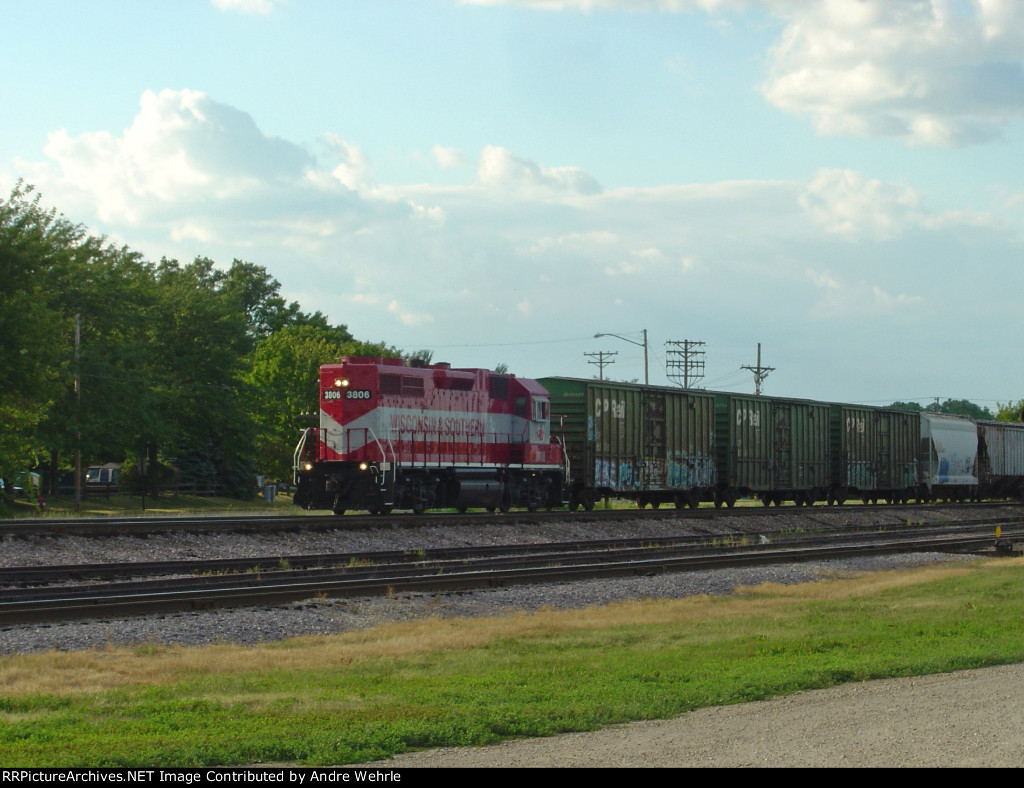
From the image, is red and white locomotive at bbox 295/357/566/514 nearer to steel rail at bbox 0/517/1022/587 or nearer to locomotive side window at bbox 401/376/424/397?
locomotive side window at bbox 401/376/424/397

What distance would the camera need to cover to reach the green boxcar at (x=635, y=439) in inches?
1364

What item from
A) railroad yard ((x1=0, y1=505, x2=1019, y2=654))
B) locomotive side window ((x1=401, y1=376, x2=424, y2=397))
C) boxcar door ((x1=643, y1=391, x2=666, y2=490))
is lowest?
railroad yard ((x1=0, y1=505, x2=1019, y2=654))

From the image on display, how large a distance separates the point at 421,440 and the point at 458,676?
19444 mm

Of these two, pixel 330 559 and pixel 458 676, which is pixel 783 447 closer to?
pixel 330 559

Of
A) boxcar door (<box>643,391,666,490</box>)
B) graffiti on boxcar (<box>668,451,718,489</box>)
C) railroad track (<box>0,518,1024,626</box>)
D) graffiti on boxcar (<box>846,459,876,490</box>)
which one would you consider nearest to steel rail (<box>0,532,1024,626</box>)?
railroad track (<box>0,518,1024,626</box>)

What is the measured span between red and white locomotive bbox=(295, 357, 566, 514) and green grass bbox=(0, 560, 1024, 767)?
1373 centimetres

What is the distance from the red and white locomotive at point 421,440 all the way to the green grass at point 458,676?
1373 centimetres

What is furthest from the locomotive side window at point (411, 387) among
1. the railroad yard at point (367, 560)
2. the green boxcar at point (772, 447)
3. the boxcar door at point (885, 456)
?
the boxcar door at point (885, 456)

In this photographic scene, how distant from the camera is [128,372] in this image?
51.5 m

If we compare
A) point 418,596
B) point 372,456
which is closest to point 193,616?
point 418,596

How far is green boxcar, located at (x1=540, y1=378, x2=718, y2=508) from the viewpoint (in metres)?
34.7

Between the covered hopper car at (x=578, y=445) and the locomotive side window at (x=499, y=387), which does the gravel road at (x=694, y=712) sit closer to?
the covered hopper car at (x=578, y=445)
